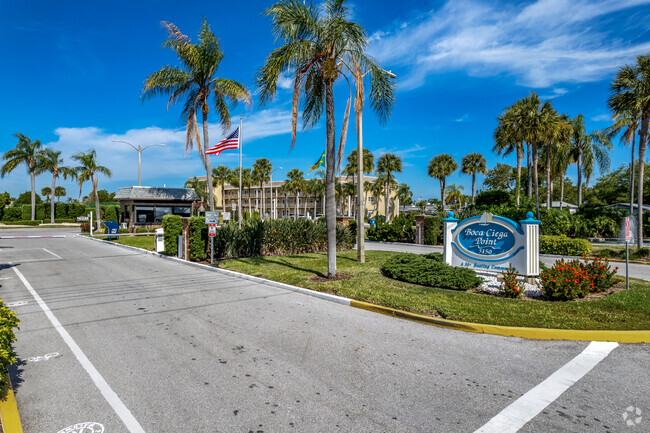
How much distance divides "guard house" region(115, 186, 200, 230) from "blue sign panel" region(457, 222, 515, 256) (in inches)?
1211

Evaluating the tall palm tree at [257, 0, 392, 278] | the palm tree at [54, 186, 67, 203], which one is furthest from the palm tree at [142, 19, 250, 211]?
the palm tree at [54, 186, 67, 203]

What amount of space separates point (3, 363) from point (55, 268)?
1227 centimetres

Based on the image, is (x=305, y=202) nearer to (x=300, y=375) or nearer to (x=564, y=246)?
(x=564, y=246)

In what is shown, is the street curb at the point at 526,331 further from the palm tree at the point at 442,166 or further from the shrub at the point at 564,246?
the palm tree at the point at 442,166

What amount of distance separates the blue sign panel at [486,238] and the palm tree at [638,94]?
1212cm

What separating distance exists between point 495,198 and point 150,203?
105 ft

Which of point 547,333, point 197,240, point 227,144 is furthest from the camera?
point 227,144

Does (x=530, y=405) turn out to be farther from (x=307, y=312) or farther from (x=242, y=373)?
(x=307, y=312)

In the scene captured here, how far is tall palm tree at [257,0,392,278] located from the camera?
9.94 m

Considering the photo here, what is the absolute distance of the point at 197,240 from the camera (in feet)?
50.2

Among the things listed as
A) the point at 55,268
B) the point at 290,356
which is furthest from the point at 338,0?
the point at 55,268

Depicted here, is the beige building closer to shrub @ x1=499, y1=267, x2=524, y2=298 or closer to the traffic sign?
the traffic sign

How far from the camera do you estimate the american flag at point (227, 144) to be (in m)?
19.9

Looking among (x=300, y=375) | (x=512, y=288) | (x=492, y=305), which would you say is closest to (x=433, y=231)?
(x=512, y=288)
